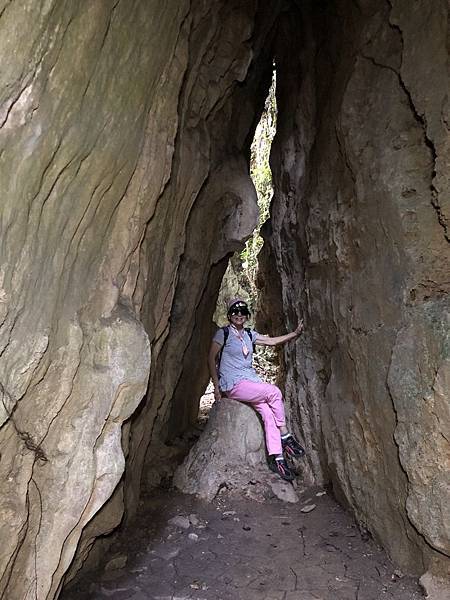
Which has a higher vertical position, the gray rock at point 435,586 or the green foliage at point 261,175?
the green foliage at point 261,175

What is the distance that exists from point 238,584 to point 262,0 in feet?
24.0

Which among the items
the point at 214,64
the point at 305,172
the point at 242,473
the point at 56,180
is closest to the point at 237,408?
the point at 242,473

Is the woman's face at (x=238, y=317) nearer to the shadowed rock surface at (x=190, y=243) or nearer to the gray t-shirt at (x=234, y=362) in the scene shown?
the gray t-shirt at (x=234, y=362)

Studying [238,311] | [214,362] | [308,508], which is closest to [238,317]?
[238,311]

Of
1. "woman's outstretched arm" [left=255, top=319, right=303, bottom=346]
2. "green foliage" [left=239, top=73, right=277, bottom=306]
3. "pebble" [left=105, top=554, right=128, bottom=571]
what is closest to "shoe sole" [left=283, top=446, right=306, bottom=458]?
"woman's outstretched arm" [left=255, top=319, right=303, bottom=346]

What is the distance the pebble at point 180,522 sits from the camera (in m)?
6.03

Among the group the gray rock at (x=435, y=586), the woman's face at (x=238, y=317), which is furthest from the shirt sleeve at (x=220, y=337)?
the gray rock at (x=435, y=586)

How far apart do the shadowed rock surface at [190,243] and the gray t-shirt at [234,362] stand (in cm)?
78

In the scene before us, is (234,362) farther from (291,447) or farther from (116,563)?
(116,563)

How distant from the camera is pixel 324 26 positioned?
7785mm

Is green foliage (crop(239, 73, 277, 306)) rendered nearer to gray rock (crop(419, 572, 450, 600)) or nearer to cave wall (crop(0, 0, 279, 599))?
cave wall (crop(0, 0, 279, 599))

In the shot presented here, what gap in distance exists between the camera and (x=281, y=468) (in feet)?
23.3

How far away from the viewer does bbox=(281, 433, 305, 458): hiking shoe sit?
7441 millimetres

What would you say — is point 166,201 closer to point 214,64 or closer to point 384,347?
point 214,64
